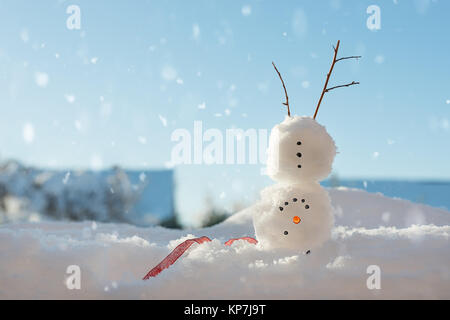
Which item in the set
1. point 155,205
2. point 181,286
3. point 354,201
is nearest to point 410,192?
point 354,201

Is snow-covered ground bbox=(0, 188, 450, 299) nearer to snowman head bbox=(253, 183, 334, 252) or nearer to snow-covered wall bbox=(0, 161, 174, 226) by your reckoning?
snowman head bbox=(253, 183, 334, 252)

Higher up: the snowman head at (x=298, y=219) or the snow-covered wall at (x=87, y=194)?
the snowman head at (x=298, y=219)

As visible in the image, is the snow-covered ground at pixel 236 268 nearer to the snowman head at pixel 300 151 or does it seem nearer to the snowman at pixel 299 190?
the snowman at pixel 299 190

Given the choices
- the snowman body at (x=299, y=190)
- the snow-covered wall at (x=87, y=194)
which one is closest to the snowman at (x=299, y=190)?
the snowman body at (x=299, y=190)

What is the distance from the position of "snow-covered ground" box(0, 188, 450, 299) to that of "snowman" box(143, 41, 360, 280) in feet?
0.15

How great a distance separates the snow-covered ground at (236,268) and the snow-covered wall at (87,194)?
2592 mm

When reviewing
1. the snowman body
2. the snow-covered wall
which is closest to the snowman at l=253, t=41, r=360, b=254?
the snowman body

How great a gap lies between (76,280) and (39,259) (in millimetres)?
189

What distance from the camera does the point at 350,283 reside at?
1079 millimetres

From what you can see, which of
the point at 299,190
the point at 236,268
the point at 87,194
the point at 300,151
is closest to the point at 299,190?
the point at 299,190

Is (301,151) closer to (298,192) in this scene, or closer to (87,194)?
(298,192)

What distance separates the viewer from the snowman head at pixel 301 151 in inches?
52.2

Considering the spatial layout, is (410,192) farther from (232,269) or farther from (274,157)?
(232,269)

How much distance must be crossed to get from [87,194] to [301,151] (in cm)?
327
